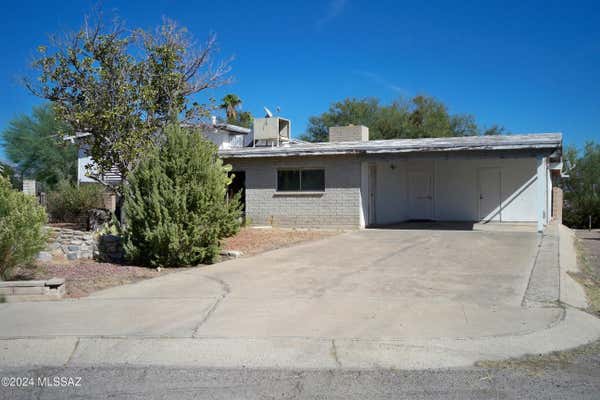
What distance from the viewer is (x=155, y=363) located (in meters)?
5.54

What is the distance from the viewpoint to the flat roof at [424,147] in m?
16.9

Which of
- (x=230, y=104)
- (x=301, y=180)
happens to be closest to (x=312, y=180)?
(x=301, y=180)

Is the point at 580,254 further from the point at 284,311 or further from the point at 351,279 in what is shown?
the point at 284,311

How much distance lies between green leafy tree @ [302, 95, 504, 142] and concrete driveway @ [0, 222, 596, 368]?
34.5 m

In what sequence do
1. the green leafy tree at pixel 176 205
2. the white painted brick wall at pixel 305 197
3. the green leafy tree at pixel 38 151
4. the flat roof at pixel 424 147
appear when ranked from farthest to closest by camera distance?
the green leafy tree at pixel 38 151
the white painted brick wall at pixel 305 197
the flat roof at pixel 424 147
the green leafy tree at pixel 176 205

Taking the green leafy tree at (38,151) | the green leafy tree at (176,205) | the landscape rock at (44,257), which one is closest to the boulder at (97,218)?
the landscape rock at (44,257)

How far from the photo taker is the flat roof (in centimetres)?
1691

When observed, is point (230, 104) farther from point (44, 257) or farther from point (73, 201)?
point (44, 257)

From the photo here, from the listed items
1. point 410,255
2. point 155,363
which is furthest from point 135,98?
point 155,363

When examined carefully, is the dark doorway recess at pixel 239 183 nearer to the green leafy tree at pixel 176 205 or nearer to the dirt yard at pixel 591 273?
the green leafy tree at pixel 176 205

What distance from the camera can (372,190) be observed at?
21047 millimetres

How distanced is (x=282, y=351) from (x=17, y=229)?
549 cm

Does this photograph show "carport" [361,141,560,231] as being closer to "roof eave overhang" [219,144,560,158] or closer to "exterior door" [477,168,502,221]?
"exterior door" [477,168,502,221]

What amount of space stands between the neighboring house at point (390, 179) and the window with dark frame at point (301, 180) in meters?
0.04
